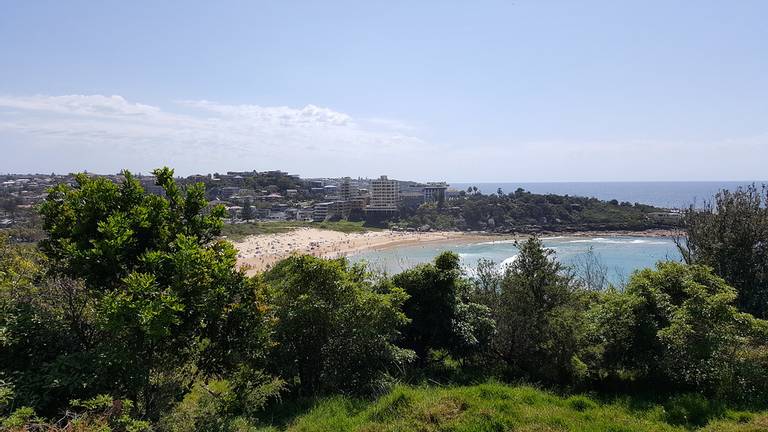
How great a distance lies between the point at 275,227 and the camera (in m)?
76.7

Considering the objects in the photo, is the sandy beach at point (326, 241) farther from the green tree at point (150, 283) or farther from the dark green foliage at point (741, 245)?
the green tree at point (150, 283)

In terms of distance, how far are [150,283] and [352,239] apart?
2435 inches

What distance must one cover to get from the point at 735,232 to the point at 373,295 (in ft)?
34.6

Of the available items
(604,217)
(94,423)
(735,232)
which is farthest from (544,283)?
(604,217)

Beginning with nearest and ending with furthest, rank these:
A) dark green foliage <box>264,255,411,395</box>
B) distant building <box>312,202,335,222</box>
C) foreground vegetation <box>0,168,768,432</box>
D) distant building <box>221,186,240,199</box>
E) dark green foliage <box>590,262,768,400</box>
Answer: foreground vegetation <box>0,168,768,432</box> → dark green foliage <box>590,262,768,400</box> → dark green foliage <box>264,255,411,395</box> → distant building <box>312,202,335,222</box> → distant building <box>221,186,240,199</box>

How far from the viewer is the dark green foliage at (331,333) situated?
761cm

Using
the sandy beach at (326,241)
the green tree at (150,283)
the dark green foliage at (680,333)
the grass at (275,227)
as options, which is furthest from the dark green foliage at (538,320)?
the grass at (275,227)

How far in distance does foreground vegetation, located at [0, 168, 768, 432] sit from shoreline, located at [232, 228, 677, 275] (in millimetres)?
44901

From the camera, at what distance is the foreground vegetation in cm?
514

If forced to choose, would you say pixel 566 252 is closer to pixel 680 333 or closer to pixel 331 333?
pixel 680 333

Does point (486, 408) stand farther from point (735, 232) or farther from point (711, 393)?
point (735, 232)

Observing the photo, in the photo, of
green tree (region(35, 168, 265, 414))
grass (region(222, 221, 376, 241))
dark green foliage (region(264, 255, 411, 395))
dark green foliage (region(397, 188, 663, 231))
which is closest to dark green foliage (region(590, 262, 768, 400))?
dark green foliage (region(264, 255, 411, 395))

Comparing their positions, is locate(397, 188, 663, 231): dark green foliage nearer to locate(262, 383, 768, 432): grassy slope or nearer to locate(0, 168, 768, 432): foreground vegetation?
locate(0, 168, 768, 432): foreground vegetation

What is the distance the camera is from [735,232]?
38.4 ft
